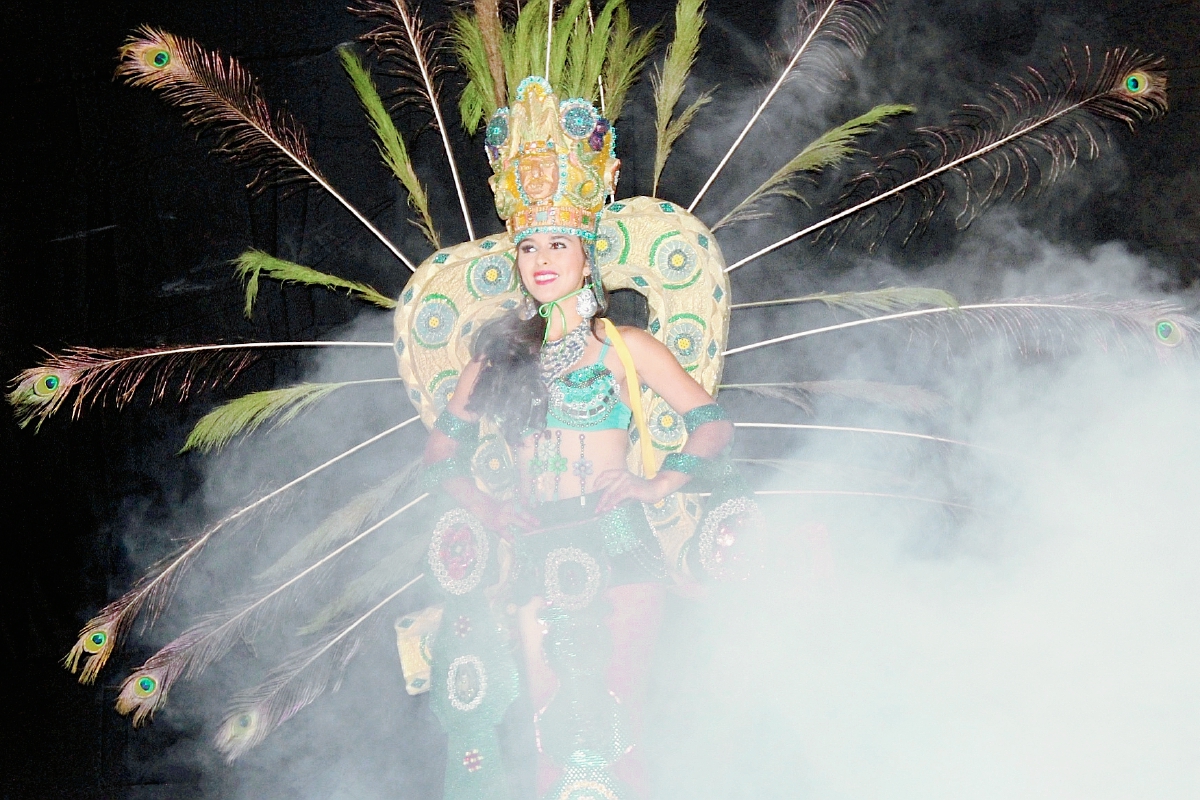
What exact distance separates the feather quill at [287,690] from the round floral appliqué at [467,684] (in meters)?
0.51

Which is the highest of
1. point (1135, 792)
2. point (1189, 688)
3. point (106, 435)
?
point (106, 435)

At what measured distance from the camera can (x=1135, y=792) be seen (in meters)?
2.29

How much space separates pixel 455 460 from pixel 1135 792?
1.59 metres

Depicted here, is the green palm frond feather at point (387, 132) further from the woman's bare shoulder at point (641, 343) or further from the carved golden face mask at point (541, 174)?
the woman's bare shoulder at point (641, 343)

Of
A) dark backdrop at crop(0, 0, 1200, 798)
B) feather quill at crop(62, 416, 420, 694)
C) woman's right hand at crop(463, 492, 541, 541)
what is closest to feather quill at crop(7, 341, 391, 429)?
dark backdrop at crop(0, 0, 1200, 798)

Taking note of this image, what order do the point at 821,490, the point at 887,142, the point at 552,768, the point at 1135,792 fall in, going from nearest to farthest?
1. the point at 552,768
2. the point at 1135,792
3. the point at 821,490
4. the point at 887,142

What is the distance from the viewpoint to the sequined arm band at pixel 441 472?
2.22 metres

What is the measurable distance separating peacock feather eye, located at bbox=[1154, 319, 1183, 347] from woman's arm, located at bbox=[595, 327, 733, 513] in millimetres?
942

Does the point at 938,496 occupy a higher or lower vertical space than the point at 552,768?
higher

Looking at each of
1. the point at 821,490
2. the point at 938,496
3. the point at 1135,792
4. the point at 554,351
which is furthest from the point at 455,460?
the point at 1135,792

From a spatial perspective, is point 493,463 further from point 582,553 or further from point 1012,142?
point 1012,142

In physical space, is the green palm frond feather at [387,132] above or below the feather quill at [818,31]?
below

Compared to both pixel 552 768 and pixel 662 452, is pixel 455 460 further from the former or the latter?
pixel 552 768

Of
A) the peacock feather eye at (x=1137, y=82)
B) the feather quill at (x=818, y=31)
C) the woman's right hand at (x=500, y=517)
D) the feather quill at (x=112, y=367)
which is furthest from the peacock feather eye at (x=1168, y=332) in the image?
the feather quill at (x=112, y=367)
